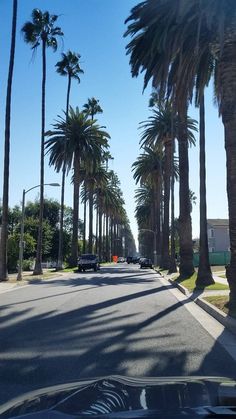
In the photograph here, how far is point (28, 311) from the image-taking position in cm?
1731

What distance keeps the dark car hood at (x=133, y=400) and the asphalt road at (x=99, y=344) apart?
277 cm

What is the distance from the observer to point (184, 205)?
114ft

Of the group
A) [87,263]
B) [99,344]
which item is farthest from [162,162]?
[99,344]

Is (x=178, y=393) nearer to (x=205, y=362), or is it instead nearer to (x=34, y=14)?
(x=205, y=362)

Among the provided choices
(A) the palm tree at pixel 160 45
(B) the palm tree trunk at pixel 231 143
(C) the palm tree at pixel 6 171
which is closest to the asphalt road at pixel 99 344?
(B) the palm tree trunk at pixel 231 143

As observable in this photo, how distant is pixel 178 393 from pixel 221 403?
44cm

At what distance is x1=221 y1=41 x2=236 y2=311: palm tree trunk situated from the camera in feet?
52.4

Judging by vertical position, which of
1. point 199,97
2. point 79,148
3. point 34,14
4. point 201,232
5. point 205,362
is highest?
point 34,14

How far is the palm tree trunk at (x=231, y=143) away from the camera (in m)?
16.0

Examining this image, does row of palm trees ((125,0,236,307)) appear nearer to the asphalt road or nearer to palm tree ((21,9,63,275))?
the asphalt road

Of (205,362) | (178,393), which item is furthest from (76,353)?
(178,393)

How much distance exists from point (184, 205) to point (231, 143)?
61.4ft

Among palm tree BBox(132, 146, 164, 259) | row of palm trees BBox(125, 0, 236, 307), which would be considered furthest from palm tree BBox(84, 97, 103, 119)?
row of palm trees BBox(125, 0, 236, 307)

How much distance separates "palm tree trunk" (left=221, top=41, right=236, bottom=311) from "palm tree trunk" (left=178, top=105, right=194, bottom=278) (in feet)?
56.7
